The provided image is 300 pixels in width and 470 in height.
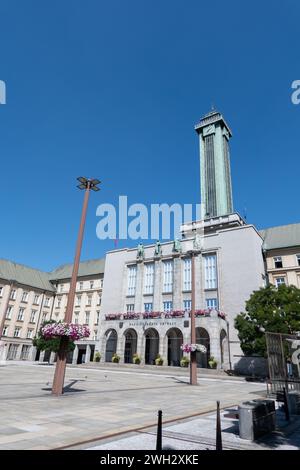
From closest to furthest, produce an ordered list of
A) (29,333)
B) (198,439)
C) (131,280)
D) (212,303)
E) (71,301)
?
(198,439)
(71,301)
(212,303)
(131,280)
(29,333)

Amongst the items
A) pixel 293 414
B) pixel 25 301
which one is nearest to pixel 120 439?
pixel 293 414

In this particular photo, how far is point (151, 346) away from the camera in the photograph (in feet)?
153

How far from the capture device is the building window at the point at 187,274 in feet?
151

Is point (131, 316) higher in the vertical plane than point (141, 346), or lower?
higher

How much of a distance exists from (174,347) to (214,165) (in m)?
54.0

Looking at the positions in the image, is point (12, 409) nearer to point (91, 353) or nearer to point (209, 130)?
point (91, 353)

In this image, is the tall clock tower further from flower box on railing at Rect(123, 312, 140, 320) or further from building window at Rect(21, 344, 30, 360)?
building window at Rect(21, 344, 30, 360)

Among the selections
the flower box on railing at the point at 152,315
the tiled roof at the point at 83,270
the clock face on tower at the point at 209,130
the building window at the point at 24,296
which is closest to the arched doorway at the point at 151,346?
the flower box on railing at the point at 152,315

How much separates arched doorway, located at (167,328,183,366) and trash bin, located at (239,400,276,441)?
36.0m

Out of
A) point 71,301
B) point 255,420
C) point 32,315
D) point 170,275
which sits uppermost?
point 170,275

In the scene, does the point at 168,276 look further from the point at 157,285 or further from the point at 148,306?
the point at 148,306

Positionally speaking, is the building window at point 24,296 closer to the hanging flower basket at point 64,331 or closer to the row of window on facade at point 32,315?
the row of window on facade at point 32,315

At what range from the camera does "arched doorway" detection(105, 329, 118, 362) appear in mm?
47775

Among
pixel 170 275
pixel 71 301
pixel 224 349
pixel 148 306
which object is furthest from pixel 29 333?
pixel 71 301
